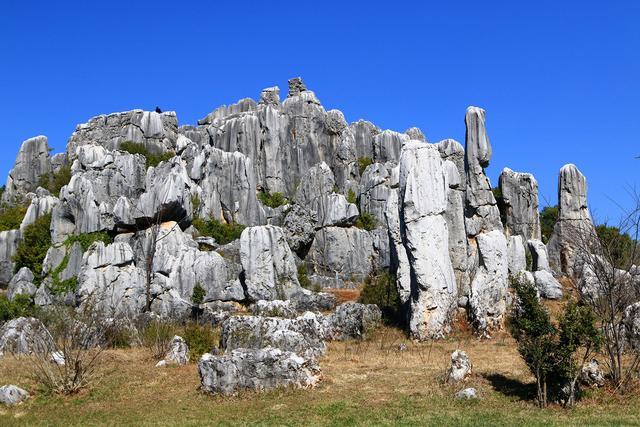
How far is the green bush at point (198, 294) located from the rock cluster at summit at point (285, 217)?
0.89ft

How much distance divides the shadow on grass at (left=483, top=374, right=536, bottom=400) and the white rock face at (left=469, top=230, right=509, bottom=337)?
7.49 m

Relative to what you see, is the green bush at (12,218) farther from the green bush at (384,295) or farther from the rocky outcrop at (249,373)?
the rocky outcrop at (249,373)

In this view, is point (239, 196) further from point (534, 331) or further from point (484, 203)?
point (534, 331)

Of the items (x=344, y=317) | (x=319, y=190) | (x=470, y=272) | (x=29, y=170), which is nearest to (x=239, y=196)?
(x=319, y=190)

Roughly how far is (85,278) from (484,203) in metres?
21.4

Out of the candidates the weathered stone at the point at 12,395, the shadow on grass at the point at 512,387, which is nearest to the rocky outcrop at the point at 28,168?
the weathered stone at the point at 12,395

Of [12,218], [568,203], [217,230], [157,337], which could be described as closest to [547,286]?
[568,203]

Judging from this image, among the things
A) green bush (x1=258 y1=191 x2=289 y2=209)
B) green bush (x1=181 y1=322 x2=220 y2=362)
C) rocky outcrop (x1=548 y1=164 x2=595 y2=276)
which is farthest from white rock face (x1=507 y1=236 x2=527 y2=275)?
green bush (x1=258 y1=191 x2=289 y2=209)

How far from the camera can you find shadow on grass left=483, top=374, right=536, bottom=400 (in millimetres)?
12336

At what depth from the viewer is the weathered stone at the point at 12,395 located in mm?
13297

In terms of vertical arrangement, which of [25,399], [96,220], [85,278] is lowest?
[25,399]

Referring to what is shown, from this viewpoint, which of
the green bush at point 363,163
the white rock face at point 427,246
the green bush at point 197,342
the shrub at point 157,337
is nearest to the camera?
the green bush at point 197,342

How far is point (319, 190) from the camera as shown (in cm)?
5491

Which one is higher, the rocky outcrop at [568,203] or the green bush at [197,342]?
the rocky outcrop at [568,203]
